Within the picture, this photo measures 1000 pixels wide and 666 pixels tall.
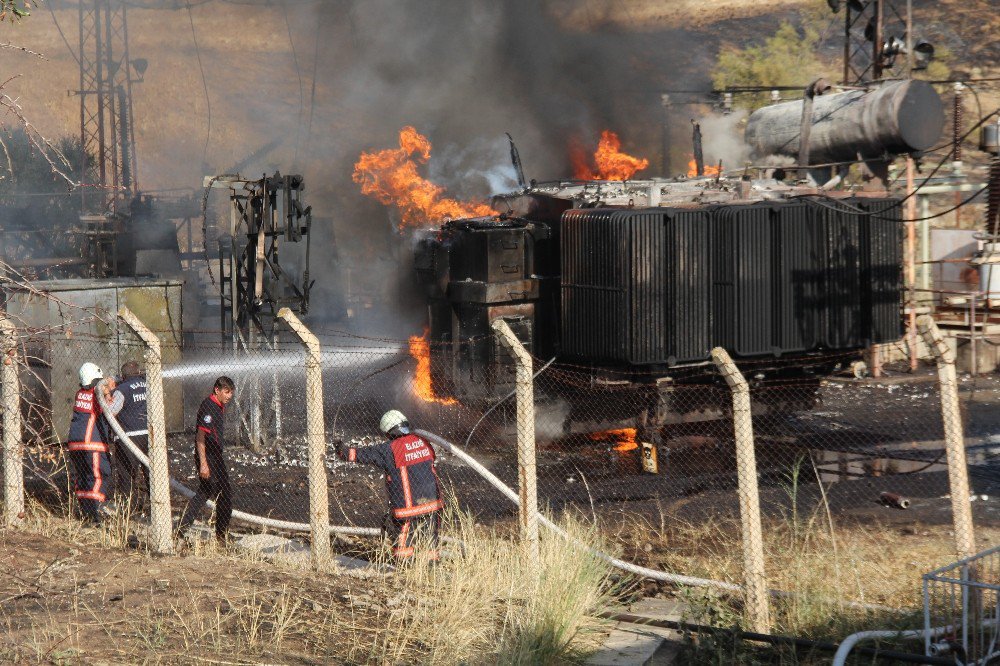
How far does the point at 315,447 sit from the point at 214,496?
1.74m

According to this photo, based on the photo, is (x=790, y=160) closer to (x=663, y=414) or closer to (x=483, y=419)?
(x=663, y=414)

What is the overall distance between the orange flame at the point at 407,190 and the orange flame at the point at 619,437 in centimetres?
539

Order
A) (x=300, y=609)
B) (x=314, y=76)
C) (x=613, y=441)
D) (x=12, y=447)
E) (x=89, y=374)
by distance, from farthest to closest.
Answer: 1. (x=314, y=76)
2. (x=613, y=441)
3. (x=89, y=374)
4. (x=12, y=447)
5. (x=300, y=609)

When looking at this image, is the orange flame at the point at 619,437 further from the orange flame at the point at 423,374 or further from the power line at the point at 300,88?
the power line at the point at 300,88

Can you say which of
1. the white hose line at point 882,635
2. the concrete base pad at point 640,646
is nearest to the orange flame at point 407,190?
the concrete base pad at point 640,646

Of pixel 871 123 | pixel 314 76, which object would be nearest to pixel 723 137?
pixel 871 123

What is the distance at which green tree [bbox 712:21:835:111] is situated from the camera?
34.9 meters

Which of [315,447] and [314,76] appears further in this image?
[314,76]

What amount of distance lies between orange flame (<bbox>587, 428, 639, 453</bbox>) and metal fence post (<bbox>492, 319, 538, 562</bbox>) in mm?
6775

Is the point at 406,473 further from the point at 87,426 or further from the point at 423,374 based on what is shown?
the point at 423,374

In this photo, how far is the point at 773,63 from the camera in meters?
35.8

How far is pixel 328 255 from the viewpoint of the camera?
2956cm

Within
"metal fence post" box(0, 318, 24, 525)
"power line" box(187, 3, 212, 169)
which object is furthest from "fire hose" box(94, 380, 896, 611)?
"power line" box(187, 3, 212, 169)

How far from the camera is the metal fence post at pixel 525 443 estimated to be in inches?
285
